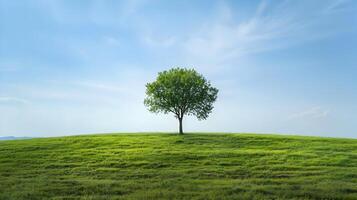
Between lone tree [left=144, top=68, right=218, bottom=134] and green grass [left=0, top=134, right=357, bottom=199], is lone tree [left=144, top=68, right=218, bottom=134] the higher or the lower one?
the higher one

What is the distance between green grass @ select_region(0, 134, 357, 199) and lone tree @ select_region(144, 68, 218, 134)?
448 inches

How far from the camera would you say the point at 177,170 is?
32.7 meters

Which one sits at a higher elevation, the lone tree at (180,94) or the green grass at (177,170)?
the lone tree at (180,94)

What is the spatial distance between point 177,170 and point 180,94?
3597 cm

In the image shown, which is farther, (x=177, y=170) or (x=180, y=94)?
(x=180, y=94)

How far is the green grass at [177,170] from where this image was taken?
2050 centimetres

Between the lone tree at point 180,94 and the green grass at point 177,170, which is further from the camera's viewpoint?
the lone tree at point 180,94

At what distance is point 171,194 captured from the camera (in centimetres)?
1930

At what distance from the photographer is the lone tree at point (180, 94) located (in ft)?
224

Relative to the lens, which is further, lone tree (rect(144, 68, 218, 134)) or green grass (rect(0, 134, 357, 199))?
lone tree (rect(144, 68, 218, 134))

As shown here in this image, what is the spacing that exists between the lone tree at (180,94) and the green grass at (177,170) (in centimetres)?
1138

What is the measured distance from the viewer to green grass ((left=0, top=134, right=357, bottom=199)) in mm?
20500

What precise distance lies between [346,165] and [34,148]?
133 feet

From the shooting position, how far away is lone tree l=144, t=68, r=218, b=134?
224 ft
